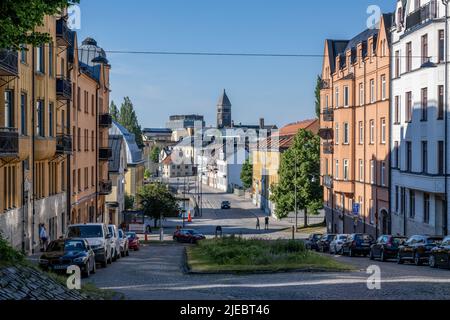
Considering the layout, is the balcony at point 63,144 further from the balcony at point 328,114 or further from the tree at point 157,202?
the tree at point 157,202

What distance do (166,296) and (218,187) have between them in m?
159

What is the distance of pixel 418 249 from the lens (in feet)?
103

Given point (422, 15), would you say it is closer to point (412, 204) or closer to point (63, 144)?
point (412, 204)

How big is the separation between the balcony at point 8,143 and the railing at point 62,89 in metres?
11.9

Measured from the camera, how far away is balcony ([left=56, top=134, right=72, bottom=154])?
4150cm

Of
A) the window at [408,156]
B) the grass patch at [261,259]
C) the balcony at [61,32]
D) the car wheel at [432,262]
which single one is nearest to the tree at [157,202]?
the window at [408,156]

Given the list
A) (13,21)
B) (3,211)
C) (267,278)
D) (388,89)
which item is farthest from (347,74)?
(13,21)

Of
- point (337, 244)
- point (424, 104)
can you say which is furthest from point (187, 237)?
→ point (424, 104)

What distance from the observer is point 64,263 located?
23.6 m

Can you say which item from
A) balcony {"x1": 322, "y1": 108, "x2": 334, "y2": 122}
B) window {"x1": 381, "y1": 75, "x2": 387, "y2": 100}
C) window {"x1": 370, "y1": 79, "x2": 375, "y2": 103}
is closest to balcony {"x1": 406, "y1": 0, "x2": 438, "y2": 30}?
window {"x1": 381, "y1": 75, "x2": 387, "y2": 100}

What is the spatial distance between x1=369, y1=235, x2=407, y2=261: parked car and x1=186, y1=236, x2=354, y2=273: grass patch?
18.6 ft

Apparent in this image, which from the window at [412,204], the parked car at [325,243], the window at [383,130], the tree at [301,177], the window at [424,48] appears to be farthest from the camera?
the tree at [301,177]

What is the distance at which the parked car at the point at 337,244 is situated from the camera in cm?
4269

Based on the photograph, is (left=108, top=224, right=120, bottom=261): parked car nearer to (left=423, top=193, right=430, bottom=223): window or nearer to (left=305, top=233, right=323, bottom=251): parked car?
(left=305, top=233, right=323, bottom=251): parked car
